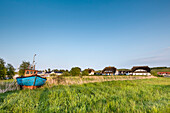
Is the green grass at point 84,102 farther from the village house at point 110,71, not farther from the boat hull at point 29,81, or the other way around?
the village house at point 110,71

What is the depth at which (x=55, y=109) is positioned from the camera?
15.3 feet

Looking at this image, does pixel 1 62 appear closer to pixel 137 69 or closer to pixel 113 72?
pixel 113 72

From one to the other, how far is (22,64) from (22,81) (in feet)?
180

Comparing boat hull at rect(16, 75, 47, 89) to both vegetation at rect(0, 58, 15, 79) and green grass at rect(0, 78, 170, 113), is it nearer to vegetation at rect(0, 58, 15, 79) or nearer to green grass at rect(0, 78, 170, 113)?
green grass at rect(0, 78, 170, 113)

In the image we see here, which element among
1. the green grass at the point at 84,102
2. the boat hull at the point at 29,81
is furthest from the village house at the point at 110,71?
the green grass at the point at 84,102

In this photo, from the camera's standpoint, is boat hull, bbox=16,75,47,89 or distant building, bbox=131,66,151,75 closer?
boat hull, bbox=16,75,47,89

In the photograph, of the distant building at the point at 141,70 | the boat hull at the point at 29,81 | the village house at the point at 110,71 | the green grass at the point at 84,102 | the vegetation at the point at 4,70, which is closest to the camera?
the green grass at the point at 84,102

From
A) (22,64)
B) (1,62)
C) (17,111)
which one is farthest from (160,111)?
(22,64)

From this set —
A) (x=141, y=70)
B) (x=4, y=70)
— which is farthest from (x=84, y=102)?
(x=141, y=70)

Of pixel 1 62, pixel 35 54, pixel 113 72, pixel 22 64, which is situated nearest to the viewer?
pixel 35 54

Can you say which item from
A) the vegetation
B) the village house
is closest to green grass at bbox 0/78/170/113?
the vegetation

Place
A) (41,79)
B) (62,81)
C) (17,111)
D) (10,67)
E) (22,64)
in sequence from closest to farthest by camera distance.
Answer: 1. (17,111)
2. (41,79)
3. (62,81)
4. (10,67)
5. (22,64)

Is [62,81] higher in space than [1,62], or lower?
lower

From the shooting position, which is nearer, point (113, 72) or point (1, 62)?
point (1, 62)
